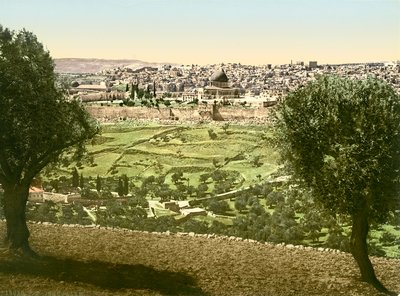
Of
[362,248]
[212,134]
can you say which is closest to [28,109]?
[362,248]

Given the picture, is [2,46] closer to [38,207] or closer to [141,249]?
[141,249]

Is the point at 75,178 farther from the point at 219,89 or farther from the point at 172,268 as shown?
the point at 219,89

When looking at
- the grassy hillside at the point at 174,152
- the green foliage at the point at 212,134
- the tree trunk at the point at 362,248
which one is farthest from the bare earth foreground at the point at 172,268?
the green foliage at the point at 212,134

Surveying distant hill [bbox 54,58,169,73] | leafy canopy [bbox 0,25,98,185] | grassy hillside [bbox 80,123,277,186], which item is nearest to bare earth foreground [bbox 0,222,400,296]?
leafy canopy [bbox 0,25,98,185]

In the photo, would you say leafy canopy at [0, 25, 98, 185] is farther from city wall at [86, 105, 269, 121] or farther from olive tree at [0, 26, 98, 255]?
city wall at [86, 105, 269, 121]

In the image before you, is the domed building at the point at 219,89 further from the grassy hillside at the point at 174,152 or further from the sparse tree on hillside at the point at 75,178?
the sparse tree on hillside at the point at 75,178

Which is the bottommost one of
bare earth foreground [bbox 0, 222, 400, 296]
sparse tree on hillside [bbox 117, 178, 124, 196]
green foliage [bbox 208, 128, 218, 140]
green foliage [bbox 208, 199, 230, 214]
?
green foliage [bbox 208, 199, 230, 214]
